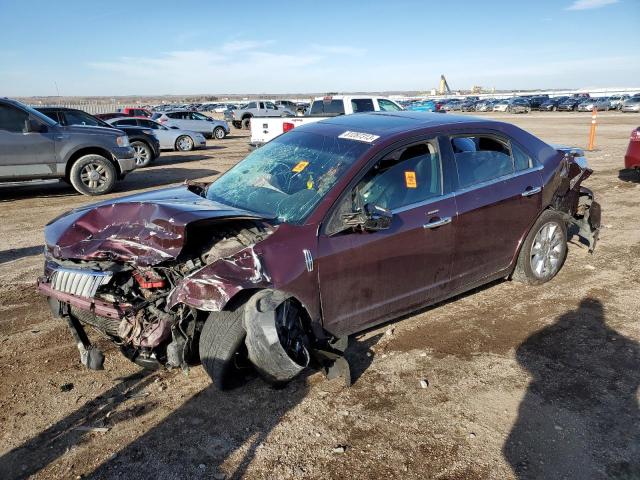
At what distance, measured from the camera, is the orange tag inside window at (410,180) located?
387 centimetres

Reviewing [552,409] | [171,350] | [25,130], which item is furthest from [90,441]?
[25,130]

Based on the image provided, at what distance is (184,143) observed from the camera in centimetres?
1925

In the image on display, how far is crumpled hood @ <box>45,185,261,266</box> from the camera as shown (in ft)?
10.4

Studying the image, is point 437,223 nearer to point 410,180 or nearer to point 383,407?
point 410,180

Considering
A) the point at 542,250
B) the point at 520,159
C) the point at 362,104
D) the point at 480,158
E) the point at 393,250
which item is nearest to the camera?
the point at 393,250

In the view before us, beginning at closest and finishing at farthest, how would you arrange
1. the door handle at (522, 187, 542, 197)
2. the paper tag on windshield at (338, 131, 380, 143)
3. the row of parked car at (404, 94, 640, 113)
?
the paper tag on windshield at (338, 131, 380, 143) → the door handle at (522, 187, 542, 197) → the row of parked car at (404, 94, 640, 113)

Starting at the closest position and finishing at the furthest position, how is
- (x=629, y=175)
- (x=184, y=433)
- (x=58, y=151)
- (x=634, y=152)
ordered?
(x=184, y=433) → (x=634, y=152) → (x=58, y=151) → (x=629, y=175)

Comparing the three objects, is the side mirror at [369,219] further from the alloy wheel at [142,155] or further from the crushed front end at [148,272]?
the alloy wheel at [142,155]

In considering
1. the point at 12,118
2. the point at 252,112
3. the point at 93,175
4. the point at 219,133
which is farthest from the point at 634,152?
the point at 252,112

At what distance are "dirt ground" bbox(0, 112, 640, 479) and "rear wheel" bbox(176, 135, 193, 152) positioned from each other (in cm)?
1520

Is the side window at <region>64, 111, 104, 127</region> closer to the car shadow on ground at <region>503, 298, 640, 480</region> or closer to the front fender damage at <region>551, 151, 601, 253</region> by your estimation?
the front fender damage at <region>551, 151, 601, 253</region>

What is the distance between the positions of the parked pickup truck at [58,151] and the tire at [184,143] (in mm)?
8868

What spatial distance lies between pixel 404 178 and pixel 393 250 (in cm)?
62

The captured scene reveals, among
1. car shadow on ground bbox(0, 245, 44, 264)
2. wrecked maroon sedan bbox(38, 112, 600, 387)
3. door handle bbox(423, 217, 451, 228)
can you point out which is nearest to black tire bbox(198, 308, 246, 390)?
wrecked maroon sedan bbox(38, 112, 600, 387)
